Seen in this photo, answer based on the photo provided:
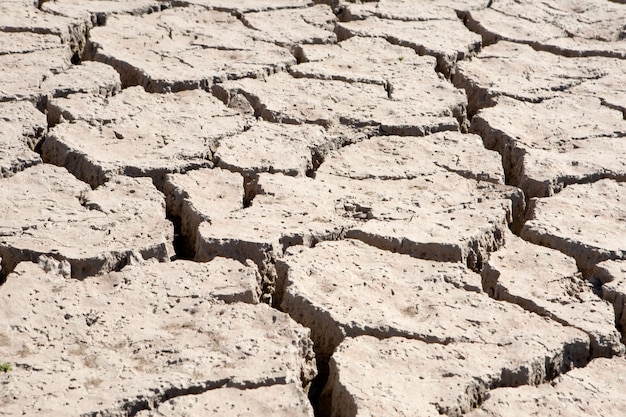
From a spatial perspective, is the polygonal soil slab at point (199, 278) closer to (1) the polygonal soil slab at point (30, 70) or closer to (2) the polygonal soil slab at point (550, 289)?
(2) the polygonal soil slab at point (550, 289)

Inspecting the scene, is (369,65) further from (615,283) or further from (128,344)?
(128,344)

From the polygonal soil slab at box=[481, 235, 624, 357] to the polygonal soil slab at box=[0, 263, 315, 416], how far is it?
48 centimetres

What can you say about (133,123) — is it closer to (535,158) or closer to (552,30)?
(535,158)

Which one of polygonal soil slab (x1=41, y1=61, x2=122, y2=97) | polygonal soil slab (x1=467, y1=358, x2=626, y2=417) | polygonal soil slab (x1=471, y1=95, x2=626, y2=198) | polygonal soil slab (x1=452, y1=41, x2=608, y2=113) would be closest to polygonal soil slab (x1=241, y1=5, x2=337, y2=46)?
polygonal soil slab (x1=452, y1=41, x2=608, y2=113)

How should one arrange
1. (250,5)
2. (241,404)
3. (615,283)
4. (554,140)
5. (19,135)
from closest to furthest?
(241,404)
(615,283)
(19,135)
(554,140)
(250,5)

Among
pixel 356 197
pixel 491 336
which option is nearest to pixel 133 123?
pixel 356 197

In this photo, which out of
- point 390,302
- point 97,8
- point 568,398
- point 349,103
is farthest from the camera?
point 97,8

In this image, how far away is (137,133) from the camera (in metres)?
2.80

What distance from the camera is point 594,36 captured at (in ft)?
12.7

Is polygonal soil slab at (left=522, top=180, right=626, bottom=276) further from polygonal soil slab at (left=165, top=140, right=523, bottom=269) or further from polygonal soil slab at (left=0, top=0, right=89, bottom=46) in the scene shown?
polygonal soil slab at (left=0, top=0, right=89, bottom=46)

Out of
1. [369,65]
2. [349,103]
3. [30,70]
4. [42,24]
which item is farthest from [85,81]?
[369,65]

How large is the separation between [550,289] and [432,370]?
0.43m

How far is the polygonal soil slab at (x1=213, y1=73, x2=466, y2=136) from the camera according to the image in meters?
2.97

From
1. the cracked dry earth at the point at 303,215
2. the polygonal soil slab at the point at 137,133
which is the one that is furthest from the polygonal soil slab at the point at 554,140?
the polygonal soil slab at the point at 137,133
